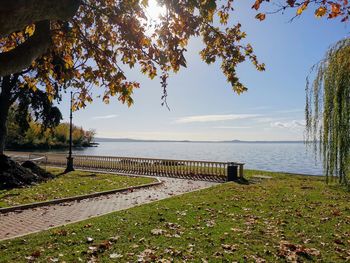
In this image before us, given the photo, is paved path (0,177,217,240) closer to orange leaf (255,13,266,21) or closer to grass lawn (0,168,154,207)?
grass lawn (0,168,154,207)

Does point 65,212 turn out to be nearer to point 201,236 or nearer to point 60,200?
point 60,200

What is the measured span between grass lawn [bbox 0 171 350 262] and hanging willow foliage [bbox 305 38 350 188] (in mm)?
4298

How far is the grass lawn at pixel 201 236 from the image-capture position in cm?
627

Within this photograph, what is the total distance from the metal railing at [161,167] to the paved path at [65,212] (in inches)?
256

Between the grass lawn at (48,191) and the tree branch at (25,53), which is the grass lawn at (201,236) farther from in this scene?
the grass lawn at (48,191)

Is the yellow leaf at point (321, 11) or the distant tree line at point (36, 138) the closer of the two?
the yellow leaf at point (321, 11)

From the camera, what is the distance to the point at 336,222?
8.95 meters

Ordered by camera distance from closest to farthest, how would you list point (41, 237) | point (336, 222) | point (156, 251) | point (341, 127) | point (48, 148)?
point (156, 251) < point (41, 237) < point (336, 222) < point (341, 127) < point (48, 148)

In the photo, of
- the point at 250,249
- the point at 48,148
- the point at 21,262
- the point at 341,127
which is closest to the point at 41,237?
the point at 21,262

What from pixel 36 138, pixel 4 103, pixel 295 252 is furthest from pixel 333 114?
pixel 36 138

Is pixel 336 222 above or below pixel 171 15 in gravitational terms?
below

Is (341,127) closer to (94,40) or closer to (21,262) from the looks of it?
(94,40)

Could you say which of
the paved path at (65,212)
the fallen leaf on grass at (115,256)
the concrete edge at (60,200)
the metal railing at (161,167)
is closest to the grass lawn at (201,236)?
the fallen leaf on grass at (115,256)

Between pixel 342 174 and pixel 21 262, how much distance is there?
14331 mm
